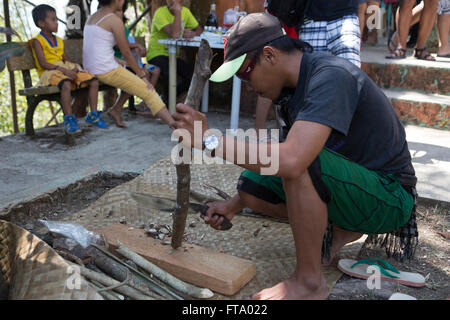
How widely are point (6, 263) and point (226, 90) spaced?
13.9 ft

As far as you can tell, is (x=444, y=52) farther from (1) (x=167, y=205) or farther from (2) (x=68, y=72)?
(1) (x=167, y=205)

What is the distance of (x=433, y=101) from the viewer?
455 centimetres

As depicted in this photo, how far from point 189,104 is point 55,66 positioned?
315cm

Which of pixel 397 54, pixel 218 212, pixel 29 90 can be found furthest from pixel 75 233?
pixel 397 54

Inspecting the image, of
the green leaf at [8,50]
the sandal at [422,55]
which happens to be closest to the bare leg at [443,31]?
the sandal at [422,55]

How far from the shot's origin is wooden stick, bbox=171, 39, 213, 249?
70.7 inches

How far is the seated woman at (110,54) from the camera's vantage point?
4.66 meters

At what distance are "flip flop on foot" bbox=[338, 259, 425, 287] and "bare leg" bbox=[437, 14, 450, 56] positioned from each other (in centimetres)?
394

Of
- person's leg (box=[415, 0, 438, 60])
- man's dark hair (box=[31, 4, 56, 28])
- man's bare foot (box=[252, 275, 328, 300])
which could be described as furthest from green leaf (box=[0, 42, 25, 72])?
person's leg (box=[415, 0, 438, 60])

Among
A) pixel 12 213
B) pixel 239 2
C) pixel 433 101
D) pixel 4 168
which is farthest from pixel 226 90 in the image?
pixel 12 213

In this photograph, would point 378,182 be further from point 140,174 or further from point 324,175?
point 140,174

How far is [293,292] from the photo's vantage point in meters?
1.85

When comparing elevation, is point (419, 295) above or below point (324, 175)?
below

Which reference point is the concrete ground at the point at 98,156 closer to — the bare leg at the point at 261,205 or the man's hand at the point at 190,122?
the bare leg at the point at 261,205
